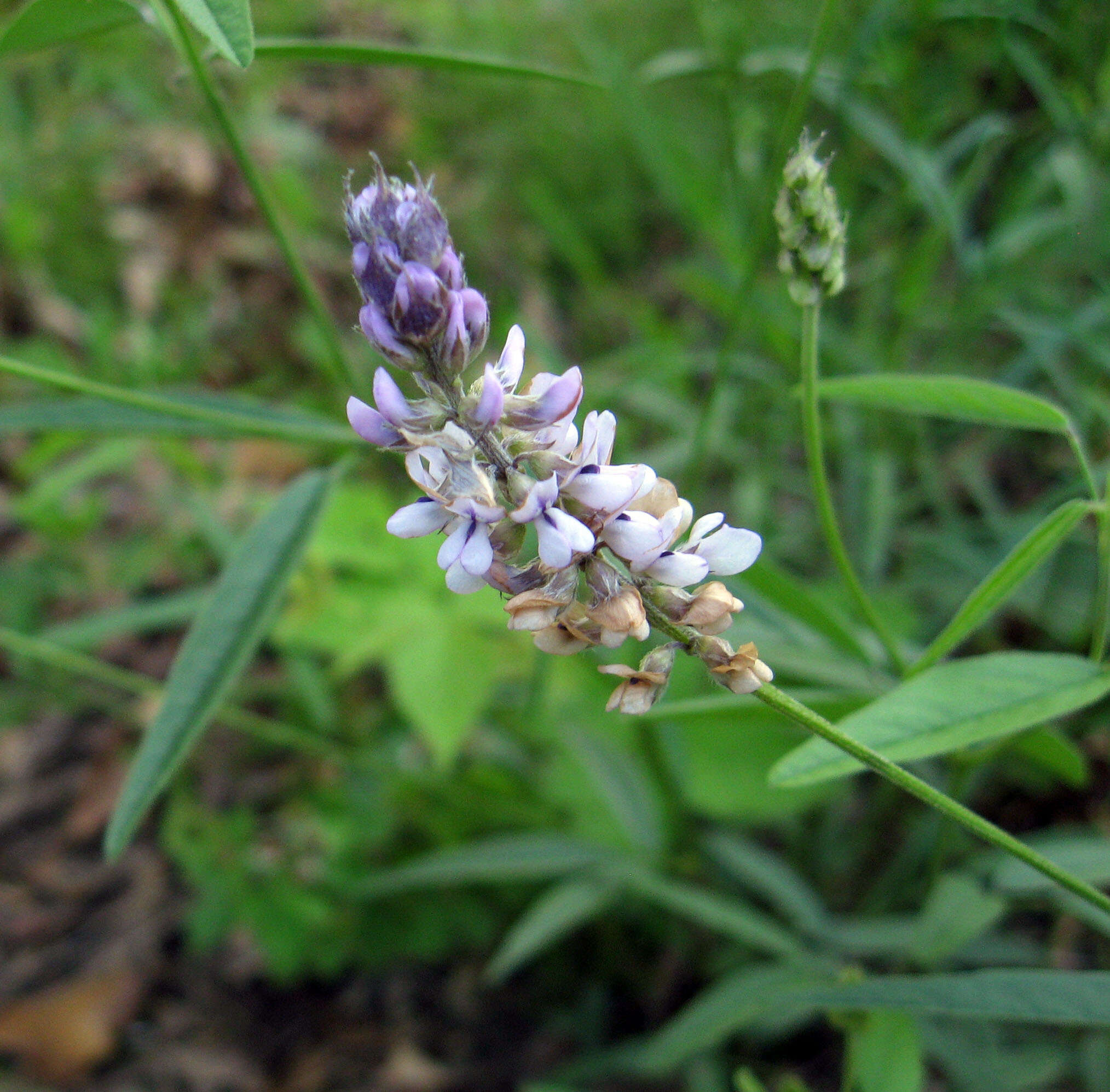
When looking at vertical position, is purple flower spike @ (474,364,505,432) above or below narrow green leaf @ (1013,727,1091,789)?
below

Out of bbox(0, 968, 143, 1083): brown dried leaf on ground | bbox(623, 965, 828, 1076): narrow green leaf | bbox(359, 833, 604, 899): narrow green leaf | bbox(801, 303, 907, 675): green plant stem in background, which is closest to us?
bbox(801, 303, 907, 675): green plant stem in background

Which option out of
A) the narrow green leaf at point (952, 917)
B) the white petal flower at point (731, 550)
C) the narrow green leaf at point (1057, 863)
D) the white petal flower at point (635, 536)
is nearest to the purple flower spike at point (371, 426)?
the white petal flower at point (635, 536)

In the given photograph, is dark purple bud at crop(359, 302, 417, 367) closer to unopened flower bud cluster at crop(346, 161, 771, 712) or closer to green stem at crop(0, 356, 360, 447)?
unopened flower bud cluster at crop(346, 161, 771, 712)

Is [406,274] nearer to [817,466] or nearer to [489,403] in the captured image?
[489,403]

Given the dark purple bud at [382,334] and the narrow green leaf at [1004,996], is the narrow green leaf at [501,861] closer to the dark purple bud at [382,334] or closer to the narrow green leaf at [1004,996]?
the narrow green leaf at [1004,996]

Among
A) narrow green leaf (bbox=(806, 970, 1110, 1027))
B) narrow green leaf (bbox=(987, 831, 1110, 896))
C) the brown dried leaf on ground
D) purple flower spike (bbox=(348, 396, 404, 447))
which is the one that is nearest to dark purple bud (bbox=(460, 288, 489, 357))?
purple flower spike (bbox=(348, 396, 404, 447))

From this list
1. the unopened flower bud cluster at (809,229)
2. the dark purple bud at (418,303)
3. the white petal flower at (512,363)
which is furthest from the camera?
the unopened flower bud cluster at (809,229)
